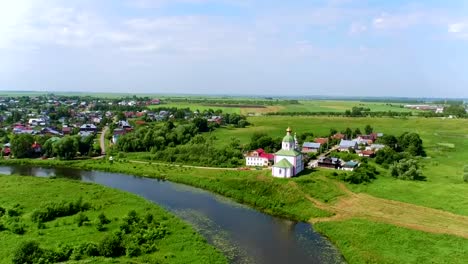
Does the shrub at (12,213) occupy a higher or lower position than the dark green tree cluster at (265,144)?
lower

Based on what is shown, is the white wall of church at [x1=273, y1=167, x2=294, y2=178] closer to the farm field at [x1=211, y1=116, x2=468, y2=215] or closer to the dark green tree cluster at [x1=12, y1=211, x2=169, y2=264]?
the farm field at [x1=211, y1=116, x2=468, y2=215]

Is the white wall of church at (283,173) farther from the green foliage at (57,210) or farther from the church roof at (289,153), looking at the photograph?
the green foliage at (57,210)

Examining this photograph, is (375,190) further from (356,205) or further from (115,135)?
(115,135)

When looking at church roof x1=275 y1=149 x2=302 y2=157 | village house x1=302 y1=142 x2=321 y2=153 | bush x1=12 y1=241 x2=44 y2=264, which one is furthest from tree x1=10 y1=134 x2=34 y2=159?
village house x1=302 y1=142 x2=321 y2=153

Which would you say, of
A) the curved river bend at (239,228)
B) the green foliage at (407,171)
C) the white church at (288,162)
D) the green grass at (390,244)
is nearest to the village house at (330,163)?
the white church at (288,162)

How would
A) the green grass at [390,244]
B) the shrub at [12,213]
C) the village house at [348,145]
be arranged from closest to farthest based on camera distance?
the green grass at [390,244] → the shrub at [12,213] → the village house at [348,145]

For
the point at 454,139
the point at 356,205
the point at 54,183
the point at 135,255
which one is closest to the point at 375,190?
the point at 356,205
